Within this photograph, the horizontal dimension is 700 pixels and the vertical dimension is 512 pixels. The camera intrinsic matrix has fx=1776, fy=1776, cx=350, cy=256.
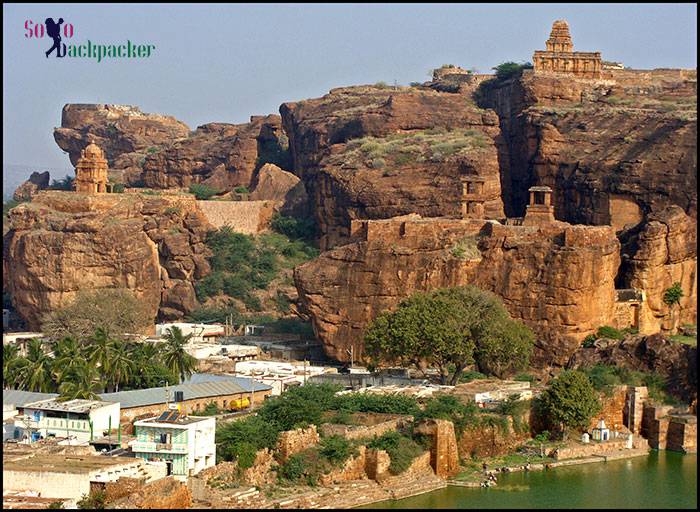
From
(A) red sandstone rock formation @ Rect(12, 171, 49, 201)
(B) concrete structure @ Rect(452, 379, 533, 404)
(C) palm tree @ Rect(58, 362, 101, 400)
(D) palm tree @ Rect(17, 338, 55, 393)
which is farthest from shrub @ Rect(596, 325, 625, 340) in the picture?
(A) red sandstone rock formation @ Rect(12, 171, 49, 201)

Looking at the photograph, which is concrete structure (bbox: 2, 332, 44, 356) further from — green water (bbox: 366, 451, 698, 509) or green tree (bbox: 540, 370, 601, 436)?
green water (bbox: 366, 451, 698, 509)

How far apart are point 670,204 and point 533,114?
1065 centimetres

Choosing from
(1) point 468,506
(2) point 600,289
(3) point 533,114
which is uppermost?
(3) point 533,114

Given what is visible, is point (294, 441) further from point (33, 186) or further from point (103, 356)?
point (33, 186)

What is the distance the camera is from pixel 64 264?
77688 millimetres

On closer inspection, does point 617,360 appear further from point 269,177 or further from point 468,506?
point 269,177

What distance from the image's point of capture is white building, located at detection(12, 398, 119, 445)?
51.7m

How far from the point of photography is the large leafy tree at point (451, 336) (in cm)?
6028

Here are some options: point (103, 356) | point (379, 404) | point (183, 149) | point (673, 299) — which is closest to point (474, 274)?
point (673, 299)

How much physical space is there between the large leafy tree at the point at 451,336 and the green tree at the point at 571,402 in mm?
5351

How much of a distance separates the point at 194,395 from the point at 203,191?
1476 inches

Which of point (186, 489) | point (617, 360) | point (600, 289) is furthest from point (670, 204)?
point (186, 489)

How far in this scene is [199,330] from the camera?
254 ft

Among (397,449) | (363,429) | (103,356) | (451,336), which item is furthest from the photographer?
(103,356)
